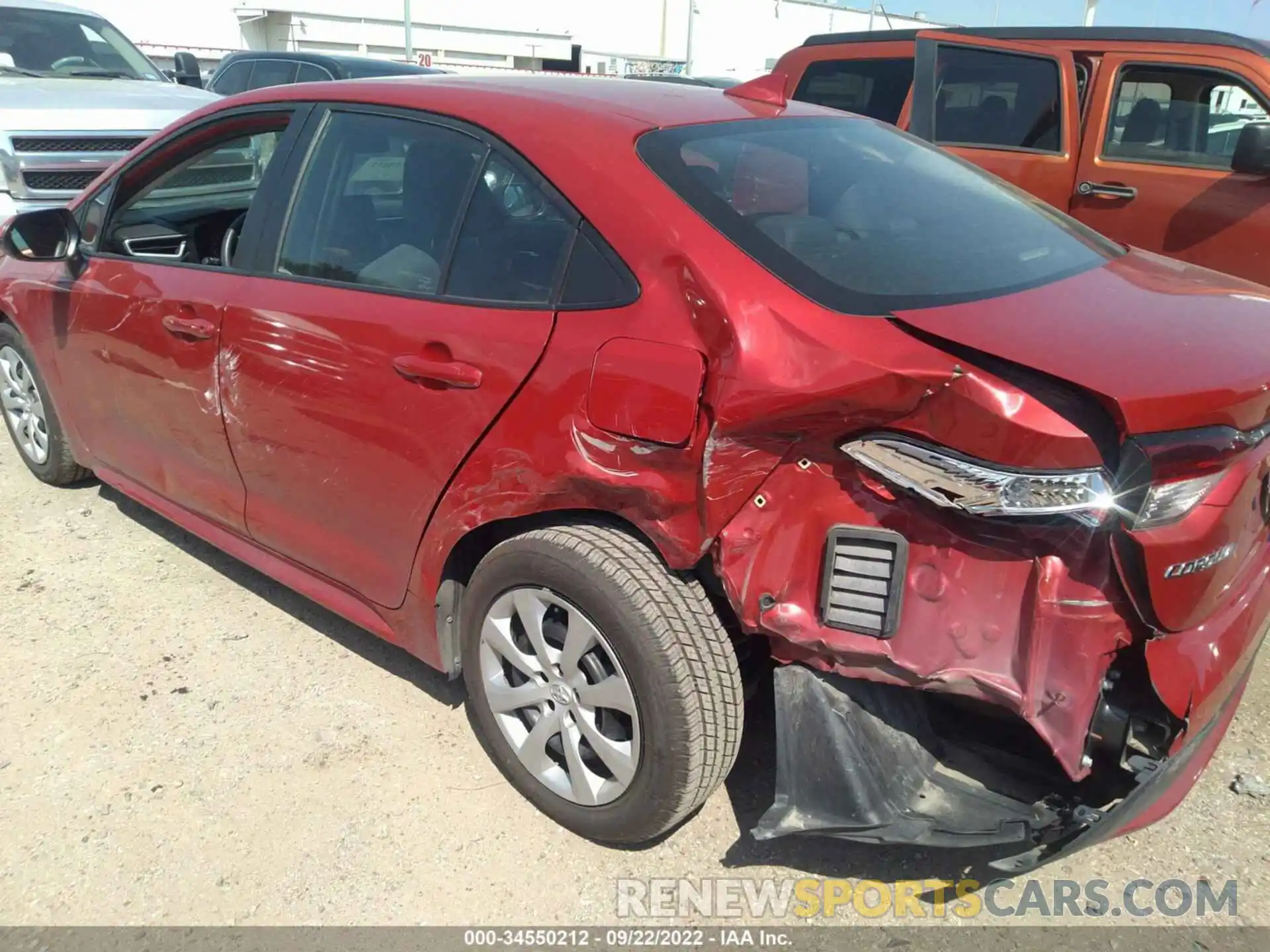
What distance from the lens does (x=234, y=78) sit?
1018 centimetres

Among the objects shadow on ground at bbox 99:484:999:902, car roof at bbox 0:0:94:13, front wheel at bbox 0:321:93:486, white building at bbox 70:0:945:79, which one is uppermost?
white building at bbox 70:0:945:79

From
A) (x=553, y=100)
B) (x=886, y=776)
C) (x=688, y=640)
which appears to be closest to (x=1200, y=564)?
(x=886, y=776)

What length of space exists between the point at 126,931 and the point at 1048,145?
533cm

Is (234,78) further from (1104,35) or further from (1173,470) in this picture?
(1173,470)

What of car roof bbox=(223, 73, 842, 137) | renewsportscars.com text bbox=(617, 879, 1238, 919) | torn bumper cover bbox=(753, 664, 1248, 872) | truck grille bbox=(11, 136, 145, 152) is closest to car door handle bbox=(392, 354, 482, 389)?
car roof bbox=(223, 73, 842, 137)

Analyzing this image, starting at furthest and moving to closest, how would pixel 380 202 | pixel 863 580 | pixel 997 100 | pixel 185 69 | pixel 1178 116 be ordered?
pixel 185 69
pixel 997 100
pixel 1178 116
pixel 380 202
pixel 863 580

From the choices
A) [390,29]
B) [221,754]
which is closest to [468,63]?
[390,29]

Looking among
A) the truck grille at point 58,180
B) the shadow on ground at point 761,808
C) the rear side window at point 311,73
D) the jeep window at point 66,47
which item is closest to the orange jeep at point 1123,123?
the shadow on ground at point 761,808

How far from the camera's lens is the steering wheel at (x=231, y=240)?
3.14 metres

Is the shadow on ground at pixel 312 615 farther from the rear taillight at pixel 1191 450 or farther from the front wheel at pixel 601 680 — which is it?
the rear taillight at pixel 1191 450

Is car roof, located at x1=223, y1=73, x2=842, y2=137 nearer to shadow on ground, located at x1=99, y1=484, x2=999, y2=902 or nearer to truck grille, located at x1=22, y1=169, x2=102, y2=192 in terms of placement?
shadow on ground, located at x1=99, y1=484, x2=999, y2=902

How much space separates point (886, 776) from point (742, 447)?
2.57 ft

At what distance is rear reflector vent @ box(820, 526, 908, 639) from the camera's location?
6.27 feet

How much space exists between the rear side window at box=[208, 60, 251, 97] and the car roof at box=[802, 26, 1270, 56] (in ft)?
22.2
